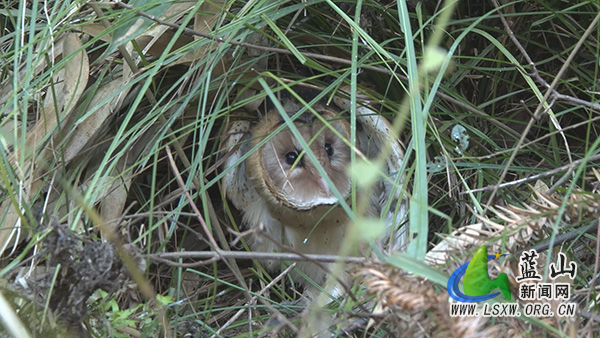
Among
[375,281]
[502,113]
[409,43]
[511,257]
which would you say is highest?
[409,43]

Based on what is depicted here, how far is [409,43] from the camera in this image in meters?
1.18

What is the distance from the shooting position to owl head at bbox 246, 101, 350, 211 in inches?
81.7

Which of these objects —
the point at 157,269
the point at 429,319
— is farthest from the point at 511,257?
the point at 157,269

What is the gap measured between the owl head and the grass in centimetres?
13

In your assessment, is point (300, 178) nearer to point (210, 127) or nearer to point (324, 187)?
point (324, 187)

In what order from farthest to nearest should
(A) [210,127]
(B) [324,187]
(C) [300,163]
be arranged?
1. (C) [300,163]
2. (B) [324,187]
3. (A) [210,127]

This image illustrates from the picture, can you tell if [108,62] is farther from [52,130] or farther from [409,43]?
[409,43]

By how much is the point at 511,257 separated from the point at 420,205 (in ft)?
0.79

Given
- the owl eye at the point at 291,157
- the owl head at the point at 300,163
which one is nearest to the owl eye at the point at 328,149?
the owl head at the point at 300,163

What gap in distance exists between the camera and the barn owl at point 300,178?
207 cm

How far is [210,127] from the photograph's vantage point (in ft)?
5.27

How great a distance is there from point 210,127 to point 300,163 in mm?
633

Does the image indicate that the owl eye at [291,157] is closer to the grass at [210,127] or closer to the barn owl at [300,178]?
the barn owl at [300,178]

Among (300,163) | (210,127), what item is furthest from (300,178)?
(210,127)
